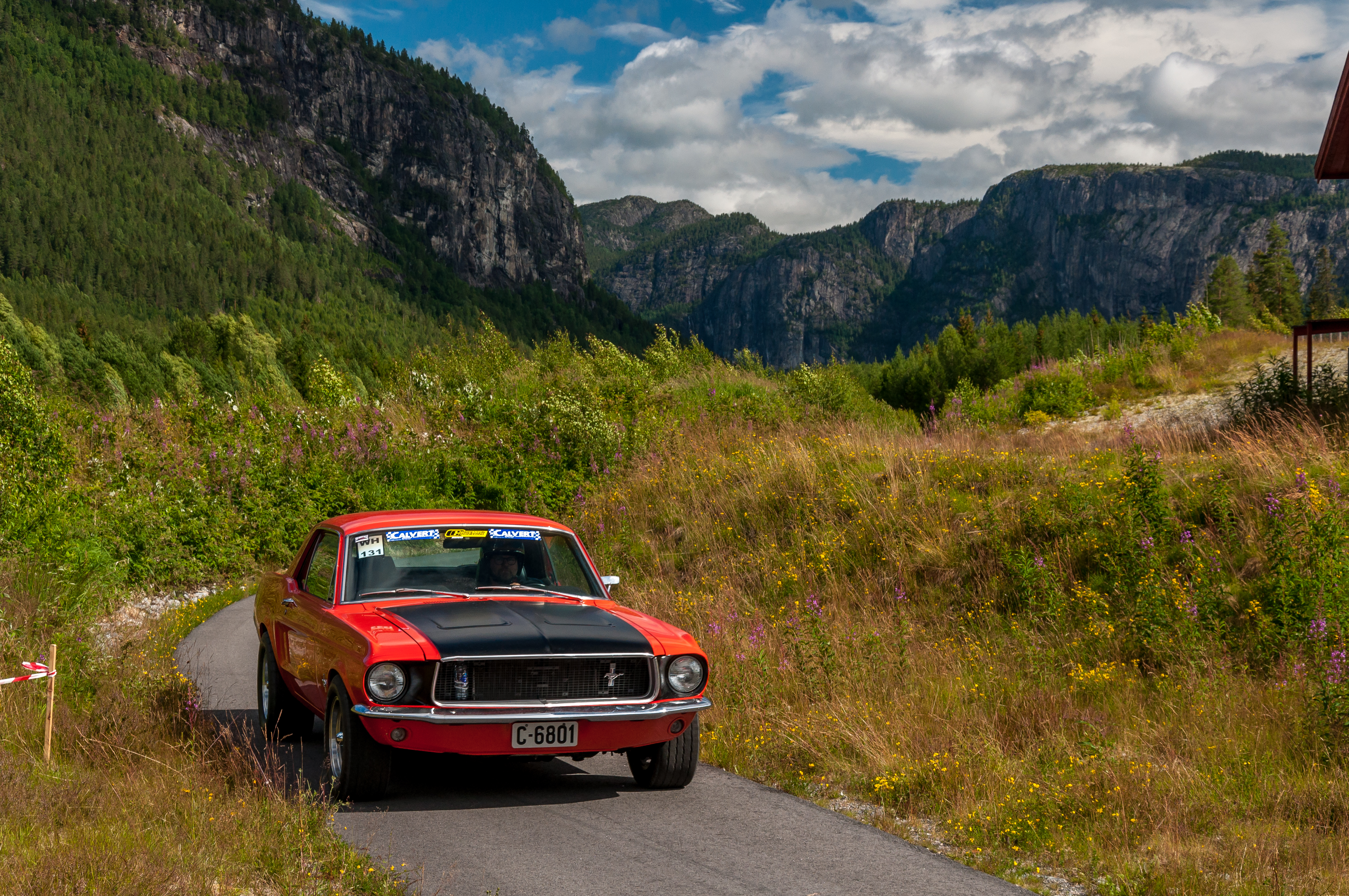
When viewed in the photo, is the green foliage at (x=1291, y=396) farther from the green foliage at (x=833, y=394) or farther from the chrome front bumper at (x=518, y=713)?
the chrome front bumper at (x=518, y=713)

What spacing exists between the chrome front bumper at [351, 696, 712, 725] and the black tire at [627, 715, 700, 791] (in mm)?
350

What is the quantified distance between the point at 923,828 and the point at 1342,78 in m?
17.1

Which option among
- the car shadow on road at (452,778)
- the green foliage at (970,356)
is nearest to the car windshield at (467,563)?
the car shadow on road at (452,778)

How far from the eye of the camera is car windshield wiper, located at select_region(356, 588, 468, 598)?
643 centimetres

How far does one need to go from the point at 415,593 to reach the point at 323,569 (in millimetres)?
906

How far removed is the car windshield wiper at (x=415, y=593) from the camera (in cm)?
643

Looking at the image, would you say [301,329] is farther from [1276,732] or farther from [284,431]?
[1276,732]

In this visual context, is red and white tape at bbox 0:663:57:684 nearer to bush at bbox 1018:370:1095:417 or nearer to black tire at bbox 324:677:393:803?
black tire at bbox 324:677:393:803

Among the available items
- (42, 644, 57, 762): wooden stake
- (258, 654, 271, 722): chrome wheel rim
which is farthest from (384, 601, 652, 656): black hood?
(258, 654, 271, 722): chrome wheel rim

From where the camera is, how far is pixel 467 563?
23.1ft

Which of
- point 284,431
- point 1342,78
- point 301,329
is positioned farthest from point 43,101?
point 1342,78

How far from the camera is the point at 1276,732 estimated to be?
611cm

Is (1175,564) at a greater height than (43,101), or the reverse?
(43,101)

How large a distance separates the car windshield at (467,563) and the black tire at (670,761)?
123 cm
